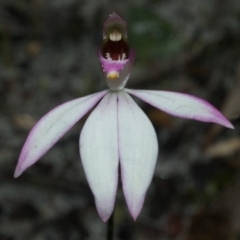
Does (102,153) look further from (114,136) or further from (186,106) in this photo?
(186,106)

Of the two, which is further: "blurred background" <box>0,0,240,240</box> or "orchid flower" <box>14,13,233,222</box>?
"blurred background" <box>0,0,240,240</box>

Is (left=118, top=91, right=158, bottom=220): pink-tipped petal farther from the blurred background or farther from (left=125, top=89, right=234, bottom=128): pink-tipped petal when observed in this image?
the blurred background

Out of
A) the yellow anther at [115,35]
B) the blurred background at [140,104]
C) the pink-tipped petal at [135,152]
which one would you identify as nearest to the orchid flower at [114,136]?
the pink-tipped petal at [135,152]

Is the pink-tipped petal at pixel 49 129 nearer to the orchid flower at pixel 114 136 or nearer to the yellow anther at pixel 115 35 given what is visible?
the orchid flower at pixel 114 136

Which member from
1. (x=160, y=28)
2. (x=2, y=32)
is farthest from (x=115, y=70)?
(x=2, y=32)

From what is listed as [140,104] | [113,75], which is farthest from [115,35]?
[140,104]

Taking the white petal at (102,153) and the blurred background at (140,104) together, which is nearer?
the white petal at (102,153)

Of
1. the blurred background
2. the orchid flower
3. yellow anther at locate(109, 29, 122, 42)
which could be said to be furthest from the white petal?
the blurred background

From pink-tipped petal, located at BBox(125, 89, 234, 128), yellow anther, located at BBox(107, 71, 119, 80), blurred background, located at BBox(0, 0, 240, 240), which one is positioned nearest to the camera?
pink-tipped petal, located at BBox(125, 89, 234, 128)
